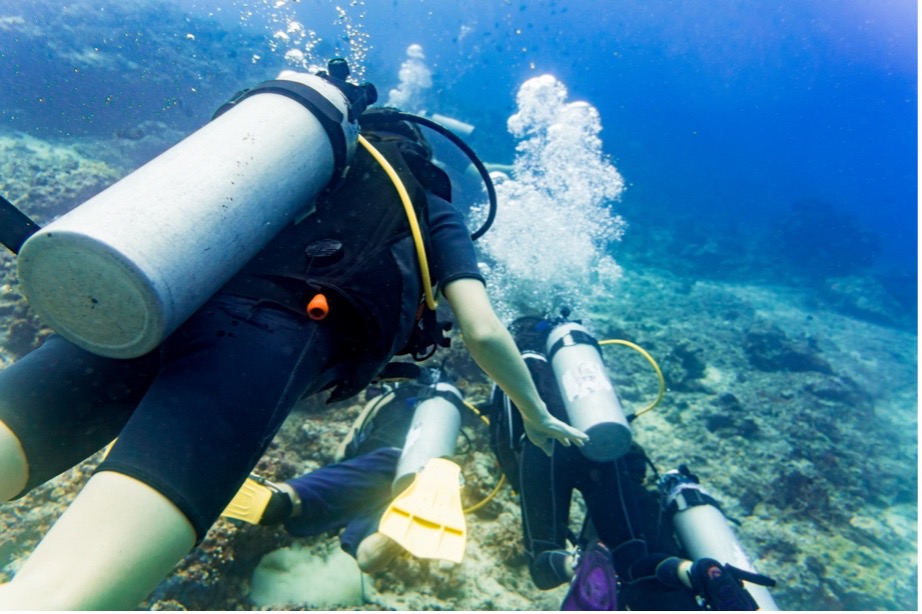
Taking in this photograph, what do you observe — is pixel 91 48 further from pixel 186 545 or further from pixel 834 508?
pixel 834 508

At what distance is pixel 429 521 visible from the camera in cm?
251

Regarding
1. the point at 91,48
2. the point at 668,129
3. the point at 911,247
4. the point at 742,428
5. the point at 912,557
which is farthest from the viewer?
the point at 668,129

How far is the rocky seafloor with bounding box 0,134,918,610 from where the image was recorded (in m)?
3.88

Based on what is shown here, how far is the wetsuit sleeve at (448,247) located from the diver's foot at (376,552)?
7.32 feet

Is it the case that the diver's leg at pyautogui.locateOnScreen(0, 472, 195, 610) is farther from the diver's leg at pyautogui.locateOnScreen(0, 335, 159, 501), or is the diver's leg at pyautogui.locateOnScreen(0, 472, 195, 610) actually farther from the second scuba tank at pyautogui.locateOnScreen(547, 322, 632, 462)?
the second scuba tank at pyautogui.locateOnScreen(547, 322, 632, 462)

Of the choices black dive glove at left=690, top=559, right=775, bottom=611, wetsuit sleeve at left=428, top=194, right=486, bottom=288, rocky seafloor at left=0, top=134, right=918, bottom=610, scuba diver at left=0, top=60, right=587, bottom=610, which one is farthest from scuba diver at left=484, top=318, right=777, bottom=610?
wetsuit sleeve at left=428, top=194, right=486, bottom=288

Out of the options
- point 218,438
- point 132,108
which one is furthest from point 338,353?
point 132,108

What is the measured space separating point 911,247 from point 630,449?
72.5 m

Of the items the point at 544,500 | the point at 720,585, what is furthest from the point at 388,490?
the point at 720,585

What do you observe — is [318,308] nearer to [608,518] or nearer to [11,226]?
[11,226]

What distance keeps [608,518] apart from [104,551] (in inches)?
155

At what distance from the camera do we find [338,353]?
5.92 ft

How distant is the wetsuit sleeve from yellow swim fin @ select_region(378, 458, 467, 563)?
1352 millimetres

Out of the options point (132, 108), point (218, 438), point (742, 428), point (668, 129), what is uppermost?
point (668, 129)
